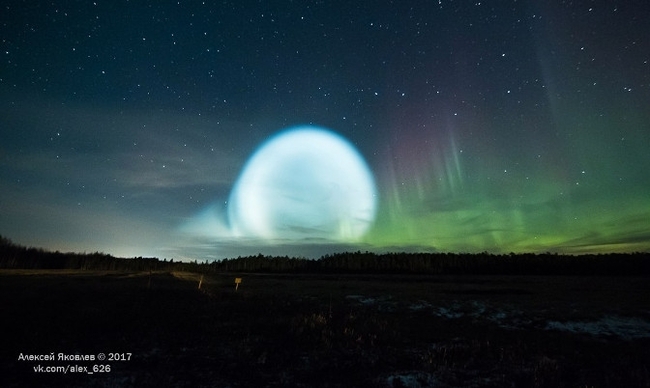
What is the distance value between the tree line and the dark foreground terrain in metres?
74.0

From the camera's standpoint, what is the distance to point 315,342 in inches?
722

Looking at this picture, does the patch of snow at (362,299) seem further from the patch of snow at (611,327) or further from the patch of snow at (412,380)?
the patch of snow at (412,380)

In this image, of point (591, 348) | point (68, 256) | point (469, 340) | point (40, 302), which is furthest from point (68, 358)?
point (68, 256)

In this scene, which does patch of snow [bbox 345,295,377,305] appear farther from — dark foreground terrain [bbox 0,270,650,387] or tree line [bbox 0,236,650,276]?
tree line [bbox 0,236,650,276]

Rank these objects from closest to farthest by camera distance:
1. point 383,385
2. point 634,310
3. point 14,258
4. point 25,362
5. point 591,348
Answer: point 383,385 < point 25,362 < point 591,348 < point 634,310 < point 14,258

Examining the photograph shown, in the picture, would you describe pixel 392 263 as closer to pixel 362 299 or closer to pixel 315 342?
pixel 362 299

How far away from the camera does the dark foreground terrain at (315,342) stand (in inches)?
539

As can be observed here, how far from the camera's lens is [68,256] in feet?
343

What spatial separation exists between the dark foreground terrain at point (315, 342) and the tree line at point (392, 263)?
74.0 m

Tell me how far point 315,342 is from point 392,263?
113 m

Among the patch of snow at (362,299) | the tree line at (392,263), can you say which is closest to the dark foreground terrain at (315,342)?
the patch of snow at (362,299)

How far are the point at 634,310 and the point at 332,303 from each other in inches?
883

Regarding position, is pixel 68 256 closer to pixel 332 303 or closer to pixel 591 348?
pixel 332 303

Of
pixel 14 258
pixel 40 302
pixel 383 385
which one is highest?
pixel 14 258
